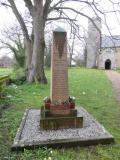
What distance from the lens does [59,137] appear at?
200 inches

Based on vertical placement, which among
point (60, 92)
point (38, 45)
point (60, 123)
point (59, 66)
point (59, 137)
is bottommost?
point (59, 137)

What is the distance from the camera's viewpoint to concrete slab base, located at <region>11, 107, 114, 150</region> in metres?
4.76

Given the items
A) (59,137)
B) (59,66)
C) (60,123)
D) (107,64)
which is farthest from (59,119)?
(107,64)

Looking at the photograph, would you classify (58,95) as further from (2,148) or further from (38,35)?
(38,35)

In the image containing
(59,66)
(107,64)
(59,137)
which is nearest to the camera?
(59,137)

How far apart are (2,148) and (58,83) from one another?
2.08 m

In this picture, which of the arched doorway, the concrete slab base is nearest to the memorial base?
the concrete slab base

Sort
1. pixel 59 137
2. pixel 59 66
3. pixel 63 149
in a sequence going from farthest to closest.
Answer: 1. pixel 59 66
2. pixel 59 137
3. pixel 63 149

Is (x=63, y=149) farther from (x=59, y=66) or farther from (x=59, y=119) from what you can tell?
(x=59, y=66)

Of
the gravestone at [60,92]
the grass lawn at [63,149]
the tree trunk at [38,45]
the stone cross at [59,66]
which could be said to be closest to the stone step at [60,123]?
the gravestone at [60,92]

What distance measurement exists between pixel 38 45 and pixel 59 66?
8.34 metres

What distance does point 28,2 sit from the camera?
14250 mm

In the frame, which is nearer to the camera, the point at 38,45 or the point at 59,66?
the point at 59,66

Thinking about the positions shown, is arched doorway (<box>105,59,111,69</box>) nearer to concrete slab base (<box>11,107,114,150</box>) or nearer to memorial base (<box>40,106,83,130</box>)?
concrete slab base (<box>11,107,114,150</box>)
